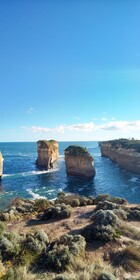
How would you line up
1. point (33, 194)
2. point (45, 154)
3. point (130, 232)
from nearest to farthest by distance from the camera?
point (130, 232)
point (33, 194)
point (45, 154)

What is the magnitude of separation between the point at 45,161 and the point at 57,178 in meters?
16.6

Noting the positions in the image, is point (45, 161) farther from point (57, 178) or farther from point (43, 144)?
point (57, 178)

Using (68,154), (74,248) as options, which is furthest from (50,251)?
(68,154)

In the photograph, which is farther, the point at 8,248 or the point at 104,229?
the point at 104,229

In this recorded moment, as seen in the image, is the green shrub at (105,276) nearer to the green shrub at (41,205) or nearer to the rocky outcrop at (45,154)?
the green shrub at (41,205)

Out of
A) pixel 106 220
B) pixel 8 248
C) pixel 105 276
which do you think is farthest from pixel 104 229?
pixel 8 248


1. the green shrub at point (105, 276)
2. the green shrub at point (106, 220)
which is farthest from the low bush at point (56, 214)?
the green shrub at point (105, 276)

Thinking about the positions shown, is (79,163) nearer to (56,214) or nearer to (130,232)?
(56,214)

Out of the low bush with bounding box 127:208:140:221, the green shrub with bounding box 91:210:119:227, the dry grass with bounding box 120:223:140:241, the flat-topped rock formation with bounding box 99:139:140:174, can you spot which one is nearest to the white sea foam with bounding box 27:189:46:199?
the low bush with bounding box 127:208:140:221

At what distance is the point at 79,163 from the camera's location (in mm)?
51438

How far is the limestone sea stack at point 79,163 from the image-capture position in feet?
165

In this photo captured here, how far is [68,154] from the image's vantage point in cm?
5372

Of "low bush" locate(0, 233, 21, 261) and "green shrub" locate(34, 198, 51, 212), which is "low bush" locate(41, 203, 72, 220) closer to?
"green shrub" locate(34, 198, 51, 212)

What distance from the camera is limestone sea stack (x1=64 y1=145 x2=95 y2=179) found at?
50250 millimetres
